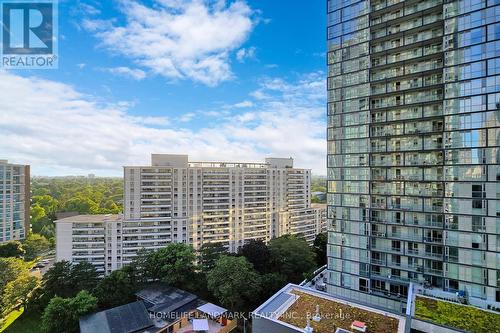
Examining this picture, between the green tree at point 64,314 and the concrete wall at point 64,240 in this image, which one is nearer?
the green tree at point 64,314

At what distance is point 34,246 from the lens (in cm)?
5172

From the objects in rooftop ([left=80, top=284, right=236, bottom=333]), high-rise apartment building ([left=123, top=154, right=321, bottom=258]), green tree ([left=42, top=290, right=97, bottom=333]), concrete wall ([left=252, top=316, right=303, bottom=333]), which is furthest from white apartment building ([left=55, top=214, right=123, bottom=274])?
concrete wall ([left=252, top=316, right=303, bottom=333])

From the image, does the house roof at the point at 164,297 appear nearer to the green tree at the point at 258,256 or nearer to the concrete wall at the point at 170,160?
the green tree at the point at 258,256

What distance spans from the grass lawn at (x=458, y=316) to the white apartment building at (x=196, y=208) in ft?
119

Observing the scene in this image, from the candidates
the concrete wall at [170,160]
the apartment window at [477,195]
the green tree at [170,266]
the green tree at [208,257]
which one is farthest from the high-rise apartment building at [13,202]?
the apartment window at [477,195]

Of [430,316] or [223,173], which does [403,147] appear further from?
[223,173]

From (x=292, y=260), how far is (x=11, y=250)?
49754 mm

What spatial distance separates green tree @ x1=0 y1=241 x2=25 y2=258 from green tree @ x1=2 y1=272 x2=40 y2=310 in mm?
19849

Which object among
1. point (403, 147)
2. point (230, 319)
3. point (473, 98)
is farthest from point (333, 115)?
point (230, 319)

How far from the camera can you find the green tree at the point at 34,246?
5134 centimetres

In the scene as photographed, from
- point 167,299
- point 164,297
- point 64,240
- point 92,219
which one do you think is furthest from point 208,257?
point 64,240

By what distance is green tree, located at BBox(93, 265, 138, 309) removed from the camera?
3041 cm

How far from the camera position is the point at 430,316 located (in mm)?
16797

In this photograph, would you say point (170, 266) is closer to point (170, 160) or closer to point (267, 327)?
point (267, 327)
